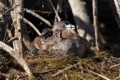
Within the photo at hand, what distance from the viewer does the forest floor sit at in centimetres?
597

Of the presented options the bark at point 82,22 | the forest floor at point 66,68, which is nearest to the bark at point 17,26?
the forest floor at point 66,68

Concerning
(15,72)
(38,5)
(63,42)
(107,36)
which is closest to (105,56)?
(63,42)

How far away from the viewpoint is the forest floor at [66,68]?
5.97 meters

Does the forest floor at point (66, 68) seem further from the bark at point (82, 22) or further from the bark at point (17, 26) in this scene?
the bark at point (82, 22)

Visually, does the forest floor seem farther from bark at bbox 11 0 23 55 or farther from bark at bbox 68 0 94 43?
bark at bbox 68 0 94 43

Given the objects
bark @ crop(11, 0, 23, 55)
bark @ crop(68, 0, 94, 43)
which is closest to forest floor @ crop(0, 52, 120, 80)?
bark @ crop(11, 0, 23, 55)

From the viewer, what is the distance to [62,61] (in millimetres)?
6277

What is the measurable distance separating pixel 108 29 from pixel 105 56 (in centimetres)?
Answer: 544

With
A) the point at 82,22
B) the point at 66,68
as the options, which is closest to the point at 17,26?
the point at 66,68

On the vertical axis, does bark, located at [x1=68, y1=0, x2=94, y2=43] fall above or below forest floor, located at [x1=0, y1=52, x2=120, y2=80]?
above

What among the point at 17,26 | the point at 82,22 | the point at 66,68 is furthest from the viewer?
the point at 82,22

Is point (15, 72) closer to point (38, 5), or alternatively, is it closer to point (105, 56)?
point (105, 56)

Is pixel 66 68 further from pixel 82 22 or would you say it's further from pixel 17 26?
pixel 82 22

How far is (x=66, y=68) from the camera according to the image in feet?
19.9
